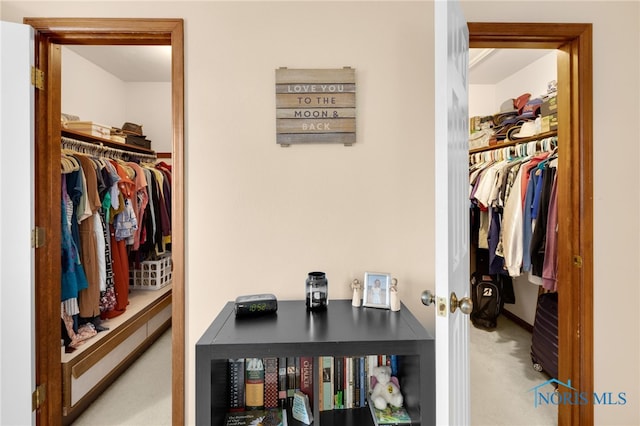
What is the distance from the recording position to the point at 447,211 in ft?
3.19

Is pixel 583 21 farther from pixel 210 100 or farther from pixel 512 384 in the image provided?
pixel 512 384

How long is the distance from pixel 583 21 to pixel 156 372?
3368 mm

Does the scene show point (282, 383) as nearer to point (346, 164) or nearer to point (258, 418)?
point (258, 418)

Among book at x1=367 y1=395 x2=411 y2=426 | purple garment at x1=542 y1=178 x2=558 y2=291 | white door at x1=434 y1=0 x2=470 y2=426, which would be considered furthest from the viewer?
purple garment at x1=542 y1=178 x2=558 y2=291

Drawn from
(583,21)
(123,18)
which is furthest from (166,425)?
(583,21)

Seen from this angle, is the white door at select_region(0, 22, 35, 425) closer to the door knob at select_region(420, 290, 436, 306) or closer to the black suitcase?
the door knob at select_region(420, 290, 436, 306)

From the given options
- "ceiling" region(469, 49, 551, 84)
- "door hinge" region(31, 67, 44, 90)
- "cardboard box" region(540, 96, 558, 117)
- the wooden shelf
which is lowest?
the wooden shelf

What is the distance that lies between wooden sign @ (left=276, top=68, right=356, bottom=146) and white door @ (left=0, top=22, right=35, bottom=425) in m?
1.15

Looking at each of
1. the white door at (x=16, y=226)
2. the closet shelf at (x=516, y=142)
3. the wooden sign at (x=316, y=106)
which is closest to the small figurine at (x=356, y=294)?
the wooden sign at (x=316, y=106)

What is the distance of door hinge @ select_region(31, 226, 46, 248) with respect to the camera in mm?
1527

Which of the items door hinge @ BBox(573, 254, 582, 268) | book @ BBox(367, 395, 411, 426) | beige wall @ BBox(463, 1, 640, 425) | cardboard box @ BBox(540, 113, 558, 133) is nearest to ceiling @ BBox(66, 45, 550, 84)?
cardboard box @ BBox(540, 113, 558, 133)

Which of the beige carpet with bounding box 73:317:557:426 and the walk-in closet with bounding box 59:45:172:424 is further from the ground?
the walk-in closet with bounding box 59:45:172:424

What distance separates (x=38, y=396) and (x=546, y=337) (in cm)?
297

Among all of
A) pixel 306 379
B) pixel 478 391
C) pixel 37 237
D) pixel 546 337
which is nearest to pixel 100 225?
pixel 37 237
